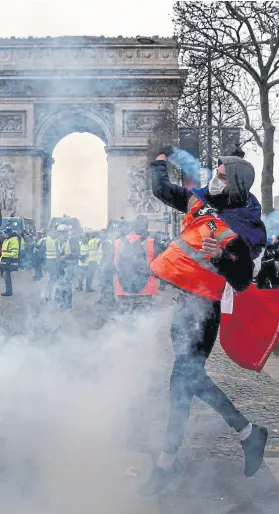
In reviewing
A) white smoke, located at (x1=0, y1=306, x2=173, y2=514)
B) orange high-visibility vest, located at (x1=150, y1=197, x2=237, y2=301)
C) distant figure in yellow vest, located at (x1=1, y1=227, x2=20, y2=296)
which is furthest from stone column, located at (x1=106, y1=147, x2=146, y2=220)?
orange high-visibility vest, located at (x1=150, y1=197, x2=237, y2=301)

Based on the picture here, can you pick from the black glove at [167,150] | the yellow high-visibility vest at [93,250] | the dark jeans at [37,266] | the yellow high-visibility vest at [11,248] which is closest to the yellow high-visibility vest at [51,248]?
the yellow high-visibility vest at [11,248]

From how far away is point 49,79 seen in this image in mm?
6191

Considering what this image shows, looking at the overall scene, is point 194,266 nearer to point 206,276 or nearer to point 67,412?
point 206,276

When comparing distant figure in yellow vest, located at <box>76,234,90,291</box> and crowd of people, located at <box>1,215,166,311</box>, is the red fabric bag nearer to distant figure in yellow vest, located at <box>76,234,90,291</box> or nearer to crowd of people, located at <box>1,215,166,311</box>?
crowd of people, located at <box>1,215,166,311</box>

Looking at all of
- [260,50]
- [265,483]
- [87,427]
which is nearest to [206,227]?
[265,483]

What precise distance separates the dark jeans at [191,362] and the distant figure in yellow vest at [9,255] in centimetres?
1006

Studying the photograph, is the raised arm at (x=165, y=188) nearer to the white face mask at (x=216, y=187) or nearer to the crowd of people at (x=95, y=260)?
the white face mask at (x=216, y=187)

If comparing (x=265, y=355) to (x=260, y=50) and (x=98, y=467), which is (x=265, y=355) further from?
(x=260, y=50)

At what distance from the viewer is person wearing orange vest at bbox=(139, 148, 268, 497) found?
9.89 feet

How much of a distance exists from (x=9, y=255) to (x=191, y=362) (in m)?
11.2

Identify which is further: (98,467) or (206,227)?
(98,467)

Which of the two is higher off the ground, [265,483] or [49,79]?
[49,79]

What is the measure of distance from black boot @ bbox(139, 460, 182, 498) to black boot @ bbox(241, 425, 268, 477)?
38 centimetres

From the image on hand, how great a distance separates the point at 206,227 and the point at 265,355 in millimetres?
759
